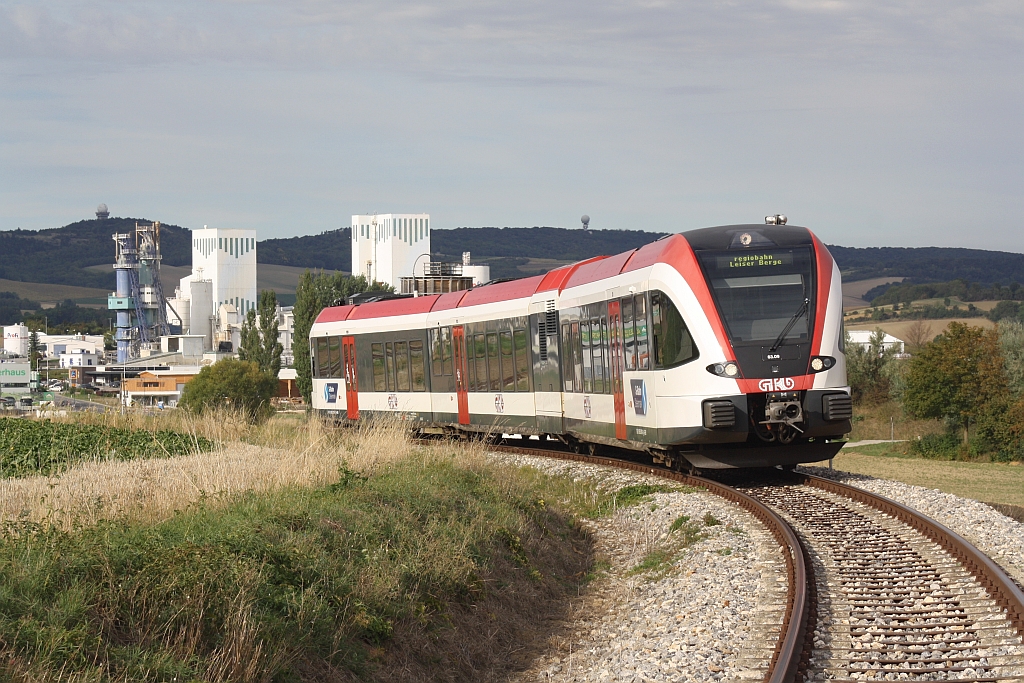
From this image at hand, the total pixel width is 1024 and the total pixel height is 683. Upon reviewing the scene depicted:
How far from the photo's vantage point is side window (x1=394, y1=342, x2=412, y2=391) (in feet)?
92.0

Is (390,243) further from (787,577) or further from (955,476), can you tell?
(787,577)

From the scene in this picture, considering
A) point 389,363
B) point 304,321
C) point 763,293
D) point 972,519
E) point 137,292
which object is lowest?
point 972,519

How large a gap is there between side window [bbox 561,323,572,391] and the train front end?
4.82 meters

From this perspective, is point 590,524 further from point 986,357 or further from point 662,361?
point 986,357

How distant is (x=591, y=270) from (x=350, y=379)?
40.2ft

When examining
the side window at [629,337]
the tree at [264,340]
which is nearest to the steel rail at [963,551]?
the side window at [629,337]

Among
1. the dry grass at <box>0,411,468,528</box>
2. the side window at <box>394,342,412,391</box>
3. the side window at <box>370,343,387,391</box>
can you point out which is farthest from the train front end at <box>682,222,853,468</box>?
the side window at <box>370,343,387,391</box>

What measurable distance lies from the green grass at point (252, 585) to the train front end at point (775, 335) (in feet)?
15.5

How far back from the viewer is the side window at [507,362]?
23.5m

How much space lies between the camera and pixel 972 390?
196ft

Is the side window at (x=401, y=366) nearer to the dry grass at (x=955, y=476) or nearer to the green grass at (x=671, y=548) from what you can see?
the dry grass at (x=955, y=476)

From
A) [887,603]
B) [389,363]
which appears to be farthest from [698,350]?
[389,363]

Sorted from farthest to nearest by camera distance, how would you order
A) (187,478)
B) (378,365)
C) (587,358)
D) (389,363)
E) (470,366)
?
(378,365) < (389,363) < (470,366) < (587,358) < (187,478)

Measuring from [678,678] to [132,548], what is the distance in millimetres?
3851
